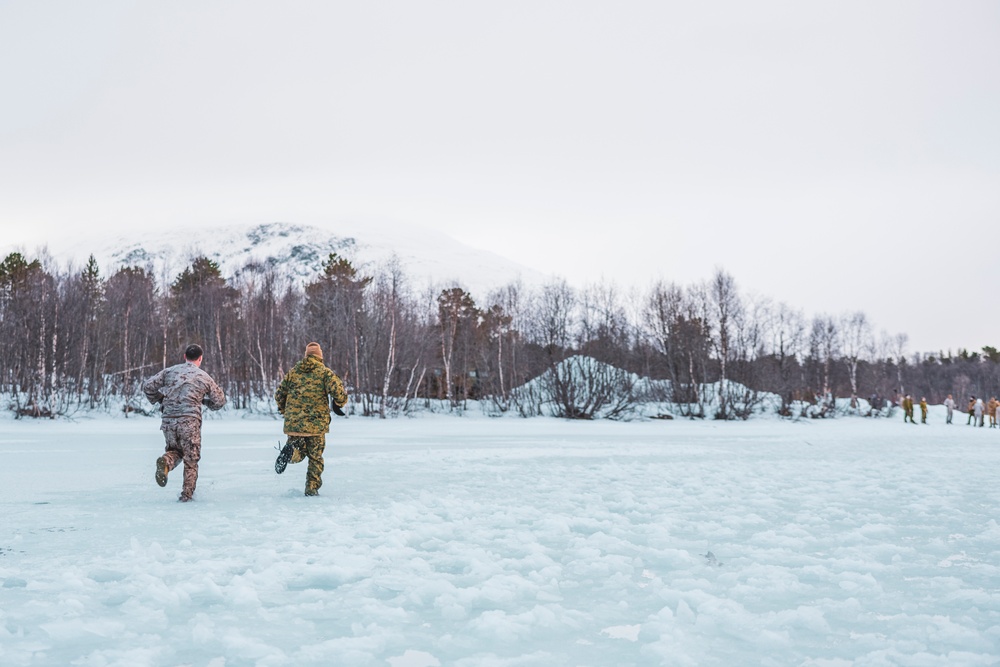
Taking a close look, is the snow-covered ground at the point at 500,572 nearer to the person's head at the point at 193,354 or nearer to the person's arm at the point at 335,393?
the person's arm at the point at 335,393

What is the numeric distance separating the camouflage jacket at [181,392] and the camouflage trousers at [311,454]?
1098 millimetres

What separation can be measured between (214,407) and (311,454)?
1378mm

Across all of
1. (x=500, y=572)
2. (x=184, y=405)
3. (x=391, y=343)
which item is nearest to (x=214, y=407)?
(x=184, y=405)

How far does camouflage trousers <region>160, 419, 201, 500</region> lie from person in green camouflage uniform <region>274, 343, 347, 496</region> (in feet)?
3.29

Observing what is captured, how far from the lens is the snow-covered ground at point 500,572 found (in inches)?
135

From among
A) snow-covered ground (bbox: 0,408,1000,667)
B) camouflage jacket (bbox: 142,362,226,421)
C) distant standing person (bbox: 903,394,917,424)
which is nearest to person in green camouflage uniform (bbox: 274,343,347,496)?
snow-covered ground (bbox: 0,408,1000,667)

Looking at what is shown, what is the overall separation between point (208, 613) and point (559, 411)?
119 feet

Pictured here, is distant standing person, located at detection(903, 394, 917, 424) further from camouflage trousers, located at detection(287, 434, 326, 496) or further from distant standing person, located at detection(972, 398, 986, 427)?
camouflage trousers, located at detection(287, 434, 326, 496)

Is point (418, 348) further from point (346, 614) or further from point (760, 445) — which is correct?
point (346, 614)

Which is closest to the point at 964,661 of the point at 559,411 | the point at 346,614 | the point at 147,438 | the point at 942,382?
the point at 346,614

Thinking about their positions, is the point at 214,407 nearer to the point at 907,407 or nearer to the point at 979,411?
the point at 979,411

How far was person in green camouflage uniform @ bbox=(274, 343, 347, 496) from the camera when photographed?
864 centimetres

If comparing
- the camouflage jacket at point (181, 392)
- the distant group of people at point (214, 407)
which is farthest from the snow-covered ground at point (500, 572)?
the camouflage jacket at point (181, 392)

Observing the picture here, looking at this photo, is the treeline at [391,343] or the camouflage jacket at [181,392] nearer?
the camouflage jacket at [181,392]
